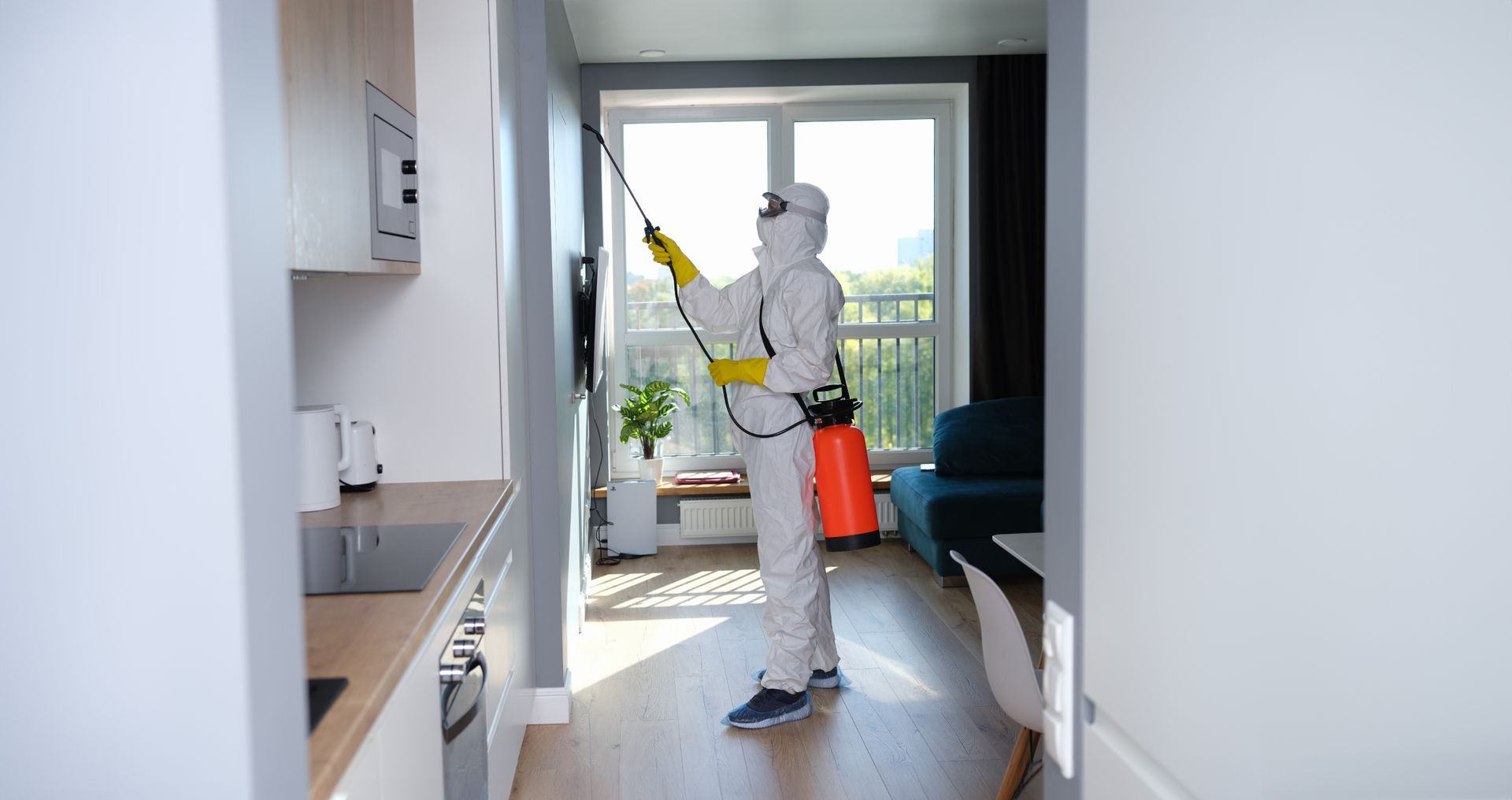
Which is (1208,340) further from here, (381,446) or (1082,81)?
(381,446)

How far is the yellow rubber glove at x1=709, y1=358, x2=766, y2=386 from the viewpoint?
370 centimetres

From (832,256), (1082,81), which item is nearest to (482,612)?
(1082,81)

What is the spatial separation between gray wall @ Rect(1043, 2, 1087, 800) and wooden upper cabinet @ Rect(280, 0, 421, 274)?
1104mm

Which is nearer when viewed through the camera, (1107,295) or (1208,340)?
(1208,340)

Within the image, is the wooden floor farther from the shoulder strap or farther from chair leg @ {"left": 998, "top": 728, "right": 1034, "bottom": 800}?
the shoulder strap

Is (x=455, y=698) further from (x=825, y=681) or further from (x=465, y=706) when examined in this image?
(x=825, y=681)

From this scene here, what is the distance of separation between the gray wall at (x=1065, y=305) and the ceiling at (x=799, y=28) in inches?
143

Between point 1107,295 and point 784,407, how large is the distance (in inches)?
106

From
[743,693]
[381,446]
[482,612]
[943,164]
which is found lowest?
[743,693]

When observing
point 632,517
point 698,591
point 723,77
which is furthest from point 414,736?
point 723,77

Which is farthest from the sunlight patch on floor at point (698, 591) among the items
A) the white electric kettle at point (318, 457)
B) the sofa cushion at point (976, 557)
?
the white electric kettle at point (318, 457)

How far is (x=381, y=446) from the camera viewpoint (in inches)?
112

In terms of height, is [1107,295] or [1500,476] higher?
[1107,295]

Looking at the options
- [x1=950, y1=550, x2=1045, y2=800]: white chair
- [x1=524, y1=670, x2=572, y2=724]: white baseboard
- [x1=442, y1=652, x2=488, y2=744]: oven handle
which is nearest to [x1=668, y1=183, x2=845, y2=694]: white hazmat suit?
[x1=524, y1=670, x2=572, y2=724]: white baseboard
